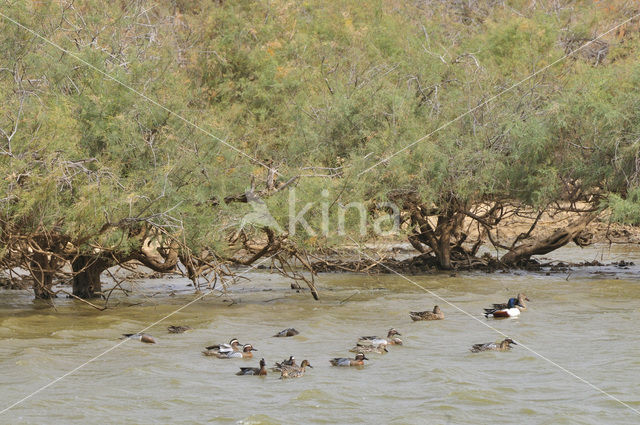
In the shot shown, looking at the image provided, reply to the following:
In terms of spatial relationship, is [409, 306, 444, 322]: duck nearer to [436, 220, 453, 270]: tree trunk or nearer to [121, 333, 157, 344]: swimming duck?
[121, 333, 157, 344]: swimming duck

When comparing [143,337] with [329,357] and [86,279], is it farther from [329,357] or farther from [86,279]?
[86,279]

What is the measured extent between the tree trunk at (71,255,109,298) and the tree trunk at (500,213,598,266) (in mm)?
8361

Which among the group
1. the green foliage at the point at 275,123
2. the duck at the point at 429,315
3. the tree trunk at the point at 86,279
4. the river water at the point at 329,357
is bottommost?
the river water at the point at 329,357

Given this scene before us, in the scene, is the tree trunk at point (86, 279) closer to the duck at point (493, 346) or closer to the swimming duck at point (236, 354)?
the swimming duck at point (236, 354)

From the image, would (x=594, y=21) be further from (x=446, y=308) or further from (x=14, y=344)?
(x=14, y=344)

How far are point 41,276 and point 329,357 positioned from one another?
5.48m

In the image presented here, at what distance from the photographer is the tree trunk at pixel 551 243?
1762 centimetres

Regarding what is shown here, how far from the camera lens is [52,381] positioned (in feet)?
29.2

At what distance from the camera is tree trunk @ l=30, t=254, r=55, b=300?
12.5 meters

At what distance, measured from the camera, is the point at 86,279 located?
48.1 ft

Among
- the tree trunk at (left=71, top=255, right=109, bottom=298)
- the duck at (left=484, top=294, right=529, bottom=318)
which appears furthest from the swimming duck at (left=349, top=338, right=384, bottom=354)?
the tree trunk at (left=71, top=255, right=109, bottom=298)

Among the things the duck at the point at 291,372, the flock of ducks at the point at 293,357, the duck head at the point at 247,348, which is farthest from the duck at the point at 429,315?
the duck at the point at 291,372

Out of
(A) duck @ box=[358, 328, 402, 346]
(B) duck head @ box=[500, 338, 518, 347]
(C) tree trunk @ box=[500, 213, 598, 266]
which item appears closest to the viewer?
(B) duck head @ box=[500, 338, 518, 347]

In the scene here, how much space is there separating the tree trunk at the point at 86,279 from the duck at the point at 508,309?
6.21 m
